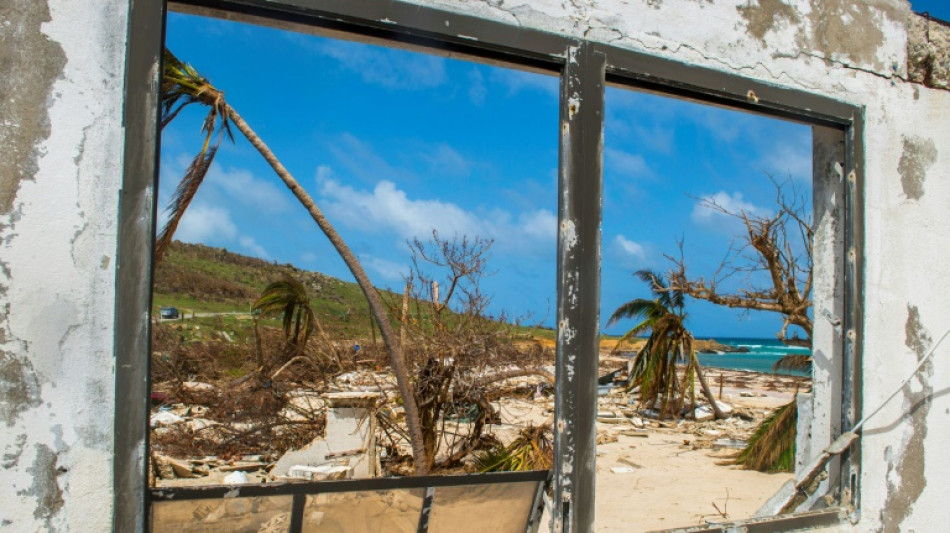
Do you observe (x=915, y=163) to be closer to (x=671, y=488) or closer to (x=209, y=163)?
(x=209, y=163)

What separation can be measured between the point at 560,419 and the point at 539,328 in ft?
25.2

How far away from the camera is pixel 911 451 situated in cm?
325

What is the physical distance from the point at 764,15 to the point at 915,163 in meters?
1.11

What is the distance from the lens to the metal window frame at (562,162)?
1885mm

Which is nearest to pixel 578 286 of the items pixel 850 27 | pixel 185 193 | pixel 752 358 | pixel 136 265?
pixel 136 265

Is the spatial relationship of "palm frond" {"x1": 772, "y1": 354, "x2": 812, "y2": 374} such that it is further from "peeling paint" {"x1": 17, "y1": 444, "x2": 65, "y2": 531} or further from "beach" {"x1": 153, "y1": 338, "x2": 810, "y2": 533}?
"peeling paint" {"x1": 17, "y1": 444, "x2": 65, "y2": 531}

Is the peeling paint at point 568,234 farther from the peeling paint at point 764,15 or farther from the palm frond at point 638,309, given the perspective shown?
the palm frond at point 638,309

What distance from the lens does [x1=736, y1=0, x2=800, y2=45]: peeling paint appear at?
9.70ft

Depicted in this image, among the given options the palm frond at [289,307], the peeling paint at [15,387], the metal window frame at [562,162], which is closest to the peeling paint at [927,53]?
the metal window frame at [562,162]

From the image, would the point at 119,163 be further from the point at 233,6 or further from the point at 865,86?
the point at 865,86

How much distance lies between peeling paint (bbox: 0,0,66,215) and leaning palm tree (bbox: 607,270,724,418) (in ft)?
48.4

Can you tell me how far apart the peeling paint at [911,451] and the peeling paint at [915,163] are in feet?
1.85

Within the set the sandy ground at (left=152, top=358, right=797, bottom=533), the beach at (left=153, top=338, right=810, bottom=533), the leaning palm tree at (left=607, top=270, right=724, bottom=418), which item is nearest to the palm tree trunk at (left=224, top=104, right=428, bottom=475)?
the beach at (left=153, top=338, right=810, bottom=533)

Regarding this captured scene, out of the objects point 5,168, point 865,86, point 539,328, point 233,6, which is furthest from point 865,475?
point 539,328
